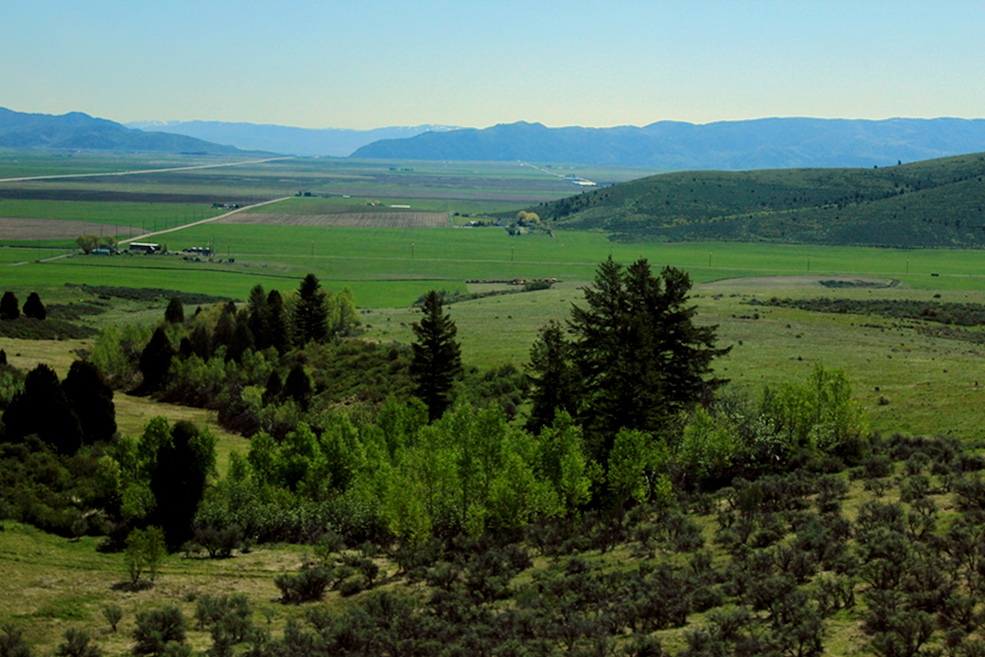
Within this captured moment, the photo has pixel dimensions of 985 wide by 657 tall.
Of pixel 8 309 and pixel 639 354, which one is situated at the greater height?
pixel 639 354

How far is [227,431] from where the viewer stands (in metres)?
52.5

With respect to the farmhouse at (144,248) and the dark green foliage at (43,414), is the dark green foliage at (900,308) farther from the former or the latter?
the farmhouse at (144,248)

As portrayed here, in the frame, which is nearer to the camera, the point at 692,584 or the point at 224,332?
the point at 692,584

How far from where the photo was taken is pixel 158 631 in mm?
23266

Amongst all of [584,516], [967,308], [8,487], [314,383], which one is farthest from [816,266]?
[8,487]

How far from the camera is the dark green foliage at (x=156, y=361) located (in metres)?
59.8

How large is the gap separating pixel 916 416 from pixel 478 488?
66.8ft

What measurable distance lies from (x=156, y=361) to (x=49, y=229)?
478 feet

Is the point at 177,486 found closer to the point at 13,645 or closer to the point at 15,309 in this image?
the point at 13,645

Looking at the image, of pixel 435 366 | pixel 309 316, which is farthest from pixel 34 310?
pixel 435 366

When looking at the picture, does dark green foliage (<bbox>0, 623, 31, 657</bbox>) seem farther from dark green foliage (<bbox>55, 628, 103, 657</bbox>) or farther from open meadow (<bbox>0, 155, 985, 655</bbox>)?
open meadow (<bbox>0, 155, 985, 655</bbox>)

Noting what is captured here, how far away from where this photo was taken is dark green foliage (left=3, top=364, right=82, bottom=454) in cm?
3891

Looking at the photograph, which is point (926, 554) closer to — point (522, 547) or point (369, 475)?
point (522, 547)

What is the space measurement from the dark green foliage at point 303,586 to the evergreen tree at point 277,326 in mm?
42052
